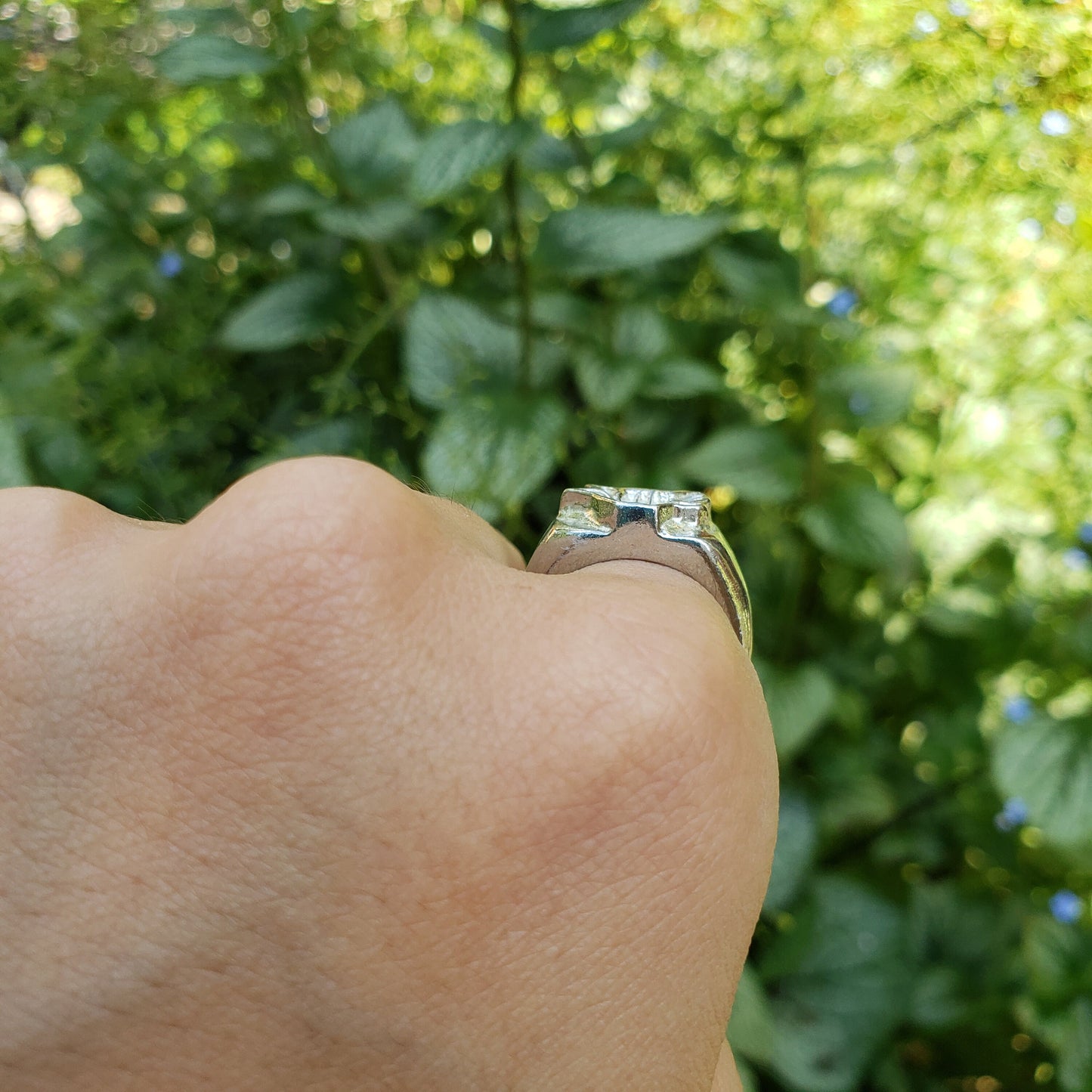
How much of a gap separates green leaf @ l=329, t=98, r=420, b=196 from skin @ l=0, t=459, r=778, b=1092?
56cm

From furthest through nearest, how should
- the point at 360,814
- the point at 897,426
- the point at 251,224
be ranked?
the point at 897,426
the point at 251,224
the point at 360,814

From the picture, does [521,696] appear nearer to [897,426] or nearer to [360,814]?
[360,814]

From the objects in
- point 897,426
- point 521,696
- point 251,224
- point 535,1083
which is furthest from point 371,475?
point 897,426

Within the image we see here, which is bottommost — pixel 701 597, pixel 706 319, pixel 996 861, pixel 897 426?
pixel 996 861

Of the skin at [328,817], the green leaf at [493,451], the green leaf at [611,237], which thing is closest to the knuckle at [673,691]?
the skin at [328,817]

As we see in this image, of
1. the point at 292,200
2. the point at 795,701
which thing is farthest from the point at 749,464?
the point at 292,200

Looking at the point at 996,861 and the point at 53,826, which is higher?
the point at 53,826

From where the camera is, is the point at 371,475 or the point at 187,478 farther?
the point at 187,478

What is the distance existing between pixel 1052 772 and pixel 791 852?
22 centimetres

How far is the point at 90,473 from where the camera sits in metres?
0.75

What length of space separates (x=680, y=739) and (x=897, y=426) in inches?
32.3

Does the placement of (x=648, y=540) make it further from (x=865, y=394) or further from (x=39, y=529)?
(x=865, y=394)

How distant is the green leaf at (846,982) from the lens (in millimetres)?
856

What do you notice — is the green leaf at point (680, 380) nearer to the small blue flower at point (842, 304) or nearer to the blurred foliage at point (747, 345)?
the blurred foliage at point (747, 345)
